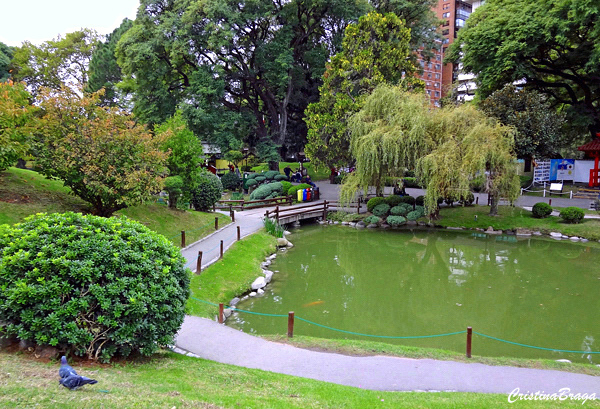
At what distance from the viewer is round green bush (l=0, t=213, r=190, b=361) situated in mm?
5605

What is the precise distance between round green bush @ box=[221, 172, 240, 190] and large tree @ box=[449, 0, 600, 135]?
1980 centimetres

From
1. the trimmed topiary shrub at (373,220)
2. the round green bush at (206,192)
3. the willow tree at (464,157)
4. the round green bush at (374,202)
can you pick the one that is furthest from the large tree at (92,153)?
the round green bush at (374,202)

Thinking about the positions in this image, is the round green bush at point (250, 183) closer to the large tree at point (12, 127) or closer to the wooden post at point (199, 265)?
the large tree at point (12, 127)

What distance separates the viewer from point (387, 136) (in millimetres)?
20500

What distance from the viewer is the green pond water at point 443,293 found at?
9781 millimetres

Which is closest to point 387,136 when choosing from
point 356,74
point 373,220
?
point 373,220

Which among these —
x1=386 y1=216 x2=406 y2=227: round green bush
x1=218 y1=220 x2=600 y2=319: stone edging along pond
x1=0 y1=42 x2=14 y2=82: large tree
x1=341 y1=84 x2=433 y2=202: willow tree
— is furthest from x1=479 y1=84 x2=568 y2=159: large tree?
x1=0 y1=42 x2=14 y2=82: large tree

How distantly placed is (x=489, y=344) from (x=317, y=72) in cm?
2833

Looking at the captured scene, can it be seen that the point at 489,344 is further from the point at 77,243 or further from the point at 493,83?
the point at 493,83

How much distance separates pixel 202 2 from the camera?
2738 cm

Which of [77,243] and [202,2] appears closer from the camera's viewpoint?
[77,243]

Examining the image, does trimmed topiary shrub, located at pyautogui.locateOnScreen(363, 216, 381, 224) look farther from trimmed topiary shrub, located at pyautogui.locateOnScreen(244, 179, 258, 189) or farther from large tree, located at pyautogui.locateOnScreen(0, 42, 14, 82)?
large tree, located at pyautogui.locateOnScreen(0, 42, 14, 82)

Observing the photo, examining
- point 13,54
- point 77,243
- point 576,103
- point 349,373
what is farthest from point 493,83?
point 13,54

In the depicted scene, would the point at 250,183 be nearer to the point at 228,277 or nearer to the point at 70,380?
the point at 228,277
